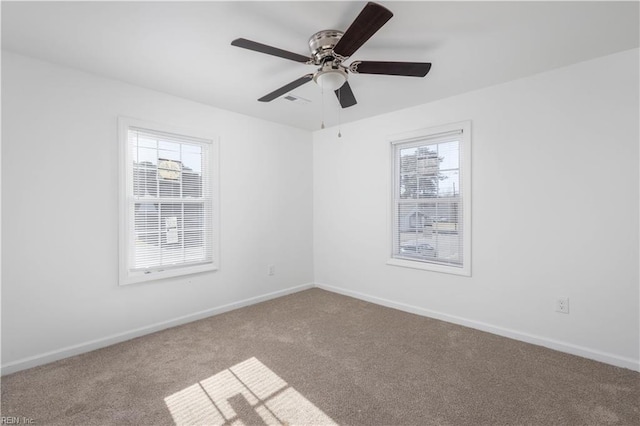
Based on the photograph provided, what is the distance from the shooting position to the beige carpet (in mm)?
1798

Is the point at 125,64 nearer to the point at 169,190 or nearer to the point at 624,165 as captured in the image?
the point at 169,190

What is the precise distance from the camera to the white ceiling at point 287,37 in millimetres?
1789

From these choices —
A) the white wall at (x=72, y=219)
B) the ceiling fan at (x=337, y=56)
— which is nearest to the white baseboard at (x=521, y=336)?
the white wall at (x=72, y=219)

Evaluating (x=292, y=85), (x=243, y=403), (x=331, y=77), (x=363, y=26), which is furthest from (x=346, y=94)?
(x=243, y=403)

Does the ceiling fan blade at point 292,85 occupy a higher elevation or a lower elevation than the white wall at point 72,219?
higher

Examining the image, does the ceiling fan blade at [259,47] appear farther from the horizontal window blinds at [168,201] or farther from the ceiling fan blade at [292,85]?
the horizontal window blinds at [168,201]

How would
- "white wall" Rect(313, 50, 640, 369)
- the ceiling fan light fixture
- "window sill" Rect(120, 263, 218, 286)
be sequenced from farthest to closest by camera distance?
"window sill" Rect(120, 263, 218, 286)
"white wall" Rect(313, 50, 640, 369)
the ceiling fan light fixture

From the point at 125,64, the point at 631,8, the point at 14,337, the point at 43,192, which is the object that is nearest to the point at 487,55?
the point at 631,8

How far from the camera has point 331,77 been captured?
2135mm

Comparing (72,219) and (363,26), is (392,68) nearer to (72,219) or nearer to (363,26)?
(363,26)

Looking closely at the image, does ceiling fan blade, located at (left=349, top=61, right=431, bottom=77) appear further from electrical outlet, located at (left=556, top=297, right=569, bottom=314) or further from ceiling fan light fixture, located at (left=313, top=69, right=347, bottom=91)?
electrical outlet, located at (left=556, top=297, right=569, bottom=314)

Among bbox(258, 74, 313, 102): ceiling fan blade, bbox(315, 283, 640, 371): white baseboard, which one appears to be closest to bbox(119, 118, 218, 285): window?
bbox(258, 74, 313, 102): ceiling fan blade

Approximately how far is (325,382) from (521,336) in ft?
6.22

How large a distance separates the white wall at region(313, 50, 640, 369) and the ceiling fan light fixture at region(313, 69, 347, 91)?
1.59m
